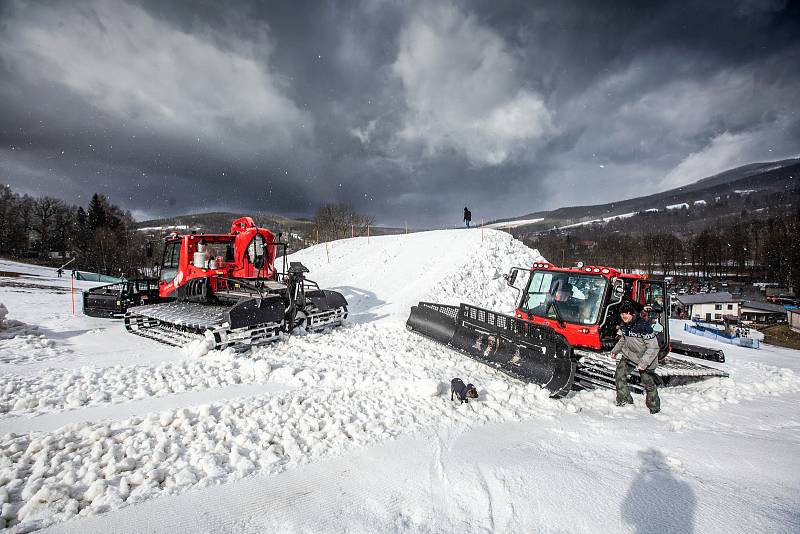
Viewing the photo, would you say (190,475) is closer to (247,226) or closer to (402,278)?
(247,226)

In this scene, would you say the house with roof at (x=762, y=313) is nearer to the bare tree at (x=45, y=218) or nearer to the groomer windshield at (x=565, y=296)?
the groomer windshield at (x=565, y=296)

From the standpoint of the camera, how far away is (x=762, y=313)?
50.3m

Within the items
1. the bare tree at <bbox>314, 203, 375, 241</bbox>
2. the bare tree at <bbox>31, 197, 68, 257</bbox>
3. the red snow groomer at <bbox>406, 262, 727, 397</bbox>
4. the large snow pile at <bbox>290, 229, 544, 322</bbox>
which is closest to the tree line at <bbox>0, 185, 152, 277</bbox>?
the bare tree at <bbox>31, 197, 68, 257</bbox>

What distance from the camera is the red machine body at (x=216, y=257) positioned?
28.8ft

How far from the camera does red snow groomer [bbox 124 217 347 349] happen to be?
698 cm

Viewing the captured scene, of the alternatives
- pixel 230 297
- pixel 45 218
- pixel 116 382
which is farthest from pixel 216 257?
pixel 45 218

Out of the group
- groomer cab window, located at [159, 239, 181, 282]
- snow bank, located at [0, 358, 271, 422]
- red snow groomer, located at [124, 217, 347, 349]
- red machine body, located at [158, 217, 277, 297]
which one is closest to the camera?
snow bank, located at [0, 358, 271, 422]

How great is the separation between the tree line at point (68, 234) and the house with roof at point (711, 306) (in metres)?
78.9

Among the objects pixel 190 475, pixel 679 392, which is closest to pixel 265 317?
pixel 190 475

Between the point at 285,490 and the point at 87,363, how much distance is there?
559 cm

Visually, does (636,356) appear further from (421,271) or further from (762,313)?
(762,313)

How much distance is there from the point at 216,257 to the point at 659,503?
964 centimetres

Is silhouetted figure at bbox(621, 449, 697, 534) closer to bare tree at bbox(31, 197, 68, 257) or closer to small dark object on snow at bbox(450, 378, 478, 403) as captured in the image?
small dark object on snow at bbox(450, 378, 478, 403)

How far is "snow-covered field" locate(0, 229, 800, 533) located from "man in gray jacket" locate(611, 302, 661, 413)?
Answer: 0.24 metres
